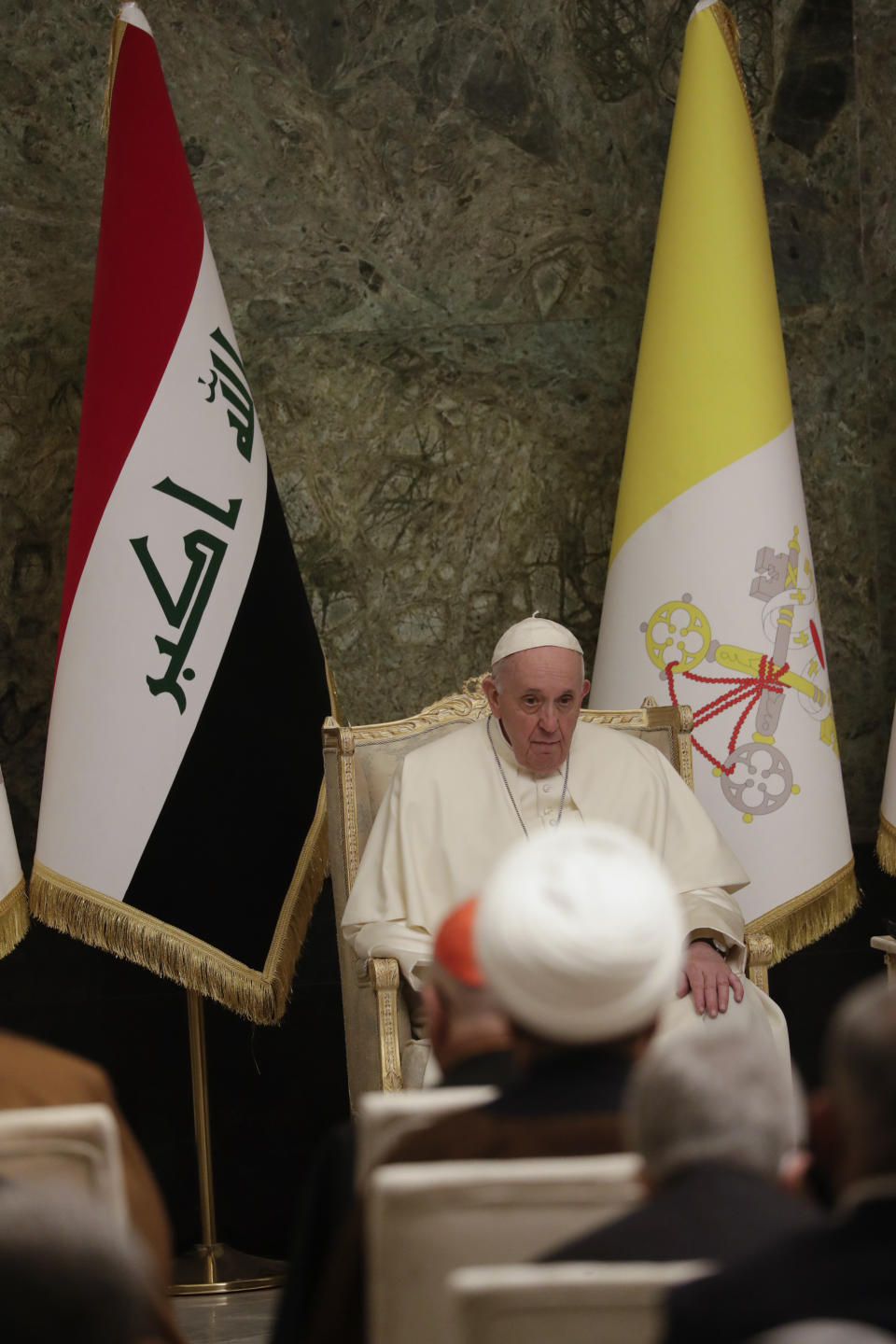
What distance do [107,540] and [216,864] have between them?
101 cm

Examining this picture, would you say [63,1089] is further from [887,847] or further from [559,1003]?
[887,847]

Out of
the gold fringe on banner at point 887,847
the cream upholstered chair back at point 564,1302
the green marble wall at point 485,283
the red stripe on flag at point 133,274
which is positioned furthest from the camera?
the green marble wall at point 485,283

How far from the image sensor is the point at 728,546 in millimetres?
5125

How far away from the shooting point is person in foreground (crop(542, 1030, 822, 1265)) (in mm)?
1463

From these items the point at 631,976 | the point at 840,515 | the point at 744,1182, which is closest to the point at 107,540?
the point at 840,515

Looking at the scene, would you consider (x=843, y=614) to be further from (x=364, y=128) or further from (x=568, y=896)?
(x=568, y=896)

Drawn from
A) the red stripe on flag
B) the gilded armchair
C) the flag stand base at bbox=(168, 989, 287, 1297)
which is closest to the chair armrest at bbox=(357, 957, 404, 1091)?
the gilded armchair

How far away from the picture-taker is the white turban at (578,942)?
1786 millimetres

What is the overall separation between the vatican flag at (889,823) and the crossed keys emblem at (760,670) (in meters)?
0.22

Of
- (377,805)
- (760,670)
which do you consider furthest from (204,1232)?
(760,670)

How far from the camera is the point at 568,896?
72.4 inches

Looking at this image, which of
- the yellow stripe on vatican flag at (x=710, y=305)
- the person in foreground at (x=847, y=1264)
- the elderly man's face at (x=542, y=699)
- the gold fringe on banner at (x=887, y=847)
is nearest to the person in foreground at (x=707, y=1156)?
the person in foreground at (x=847, y=1264)

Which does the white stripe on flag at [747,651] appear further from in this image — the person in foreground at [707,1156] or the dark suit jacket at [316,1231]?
the person in foreground at [707,1156]

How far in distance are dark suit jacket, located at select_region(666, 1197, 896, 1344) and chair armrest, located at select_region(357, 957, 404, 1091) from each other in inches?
108
